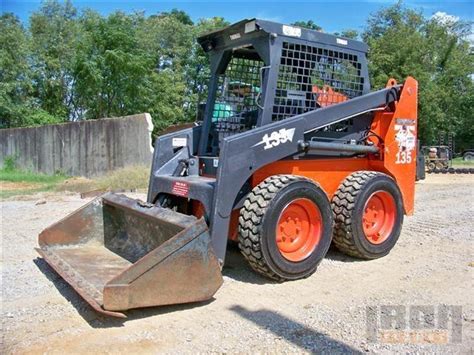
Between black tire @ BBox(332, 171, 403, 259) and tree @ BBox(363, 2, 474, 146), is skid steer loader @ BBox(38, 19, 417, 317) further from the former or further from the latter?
tree @ BBox(363, 2, 474, 146)

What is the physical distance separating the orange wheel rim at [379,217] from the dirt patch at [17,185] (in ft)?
37.2

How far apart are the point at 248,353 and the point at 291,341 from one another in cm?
36

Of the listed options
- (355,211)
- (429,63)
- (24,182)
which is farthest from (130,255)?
(429,63)

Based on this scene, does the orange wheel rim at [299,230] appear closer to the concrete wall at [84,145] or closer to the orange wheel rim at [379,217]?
the orange wheel rim at [379,217]

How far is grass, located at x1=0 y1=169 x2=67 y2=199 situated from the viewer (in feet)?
44.6

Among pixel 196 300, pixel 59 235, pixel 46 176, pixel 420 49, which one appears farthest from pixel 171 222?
pixel 420 49

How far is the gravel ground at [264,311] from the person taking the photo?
352 cm

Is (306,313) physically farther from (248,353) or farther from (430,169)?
(430,169)

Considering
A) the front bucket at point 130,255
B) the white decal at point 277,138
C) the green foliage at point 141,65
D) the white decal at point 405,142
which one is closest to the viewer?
the front bucket at point 130,255

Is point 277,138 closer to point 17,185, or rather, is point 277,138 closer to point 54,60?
point 17,185

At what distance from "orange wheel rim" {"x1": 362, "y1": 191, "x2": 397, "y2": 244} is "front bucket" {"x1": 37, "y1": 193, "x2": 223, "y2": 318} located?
7.62ft

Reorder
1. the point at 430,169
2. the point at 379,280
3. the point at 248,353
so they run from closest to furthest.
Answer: the point at 248,353, the point at 379,280, the point at 430,169

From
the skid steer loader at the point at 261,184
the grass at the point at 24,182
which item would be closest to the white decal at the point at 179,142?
the skid steer loader at the point at 261,184

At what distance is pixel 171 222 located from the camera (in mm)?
4418
